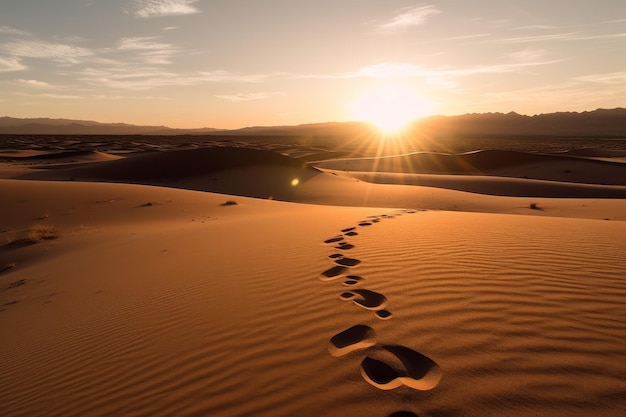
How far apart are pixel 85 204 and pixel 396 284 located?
46.7 ft

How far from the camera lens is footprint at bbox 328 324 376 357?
328 centimetres

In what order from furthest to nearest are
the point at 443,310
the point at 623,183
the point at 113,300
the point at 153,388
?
the point at 623,183, the point at 113,300, the point at 443,310, the point at 153,388

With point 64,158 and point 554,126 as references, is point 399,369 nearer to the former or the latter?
point 64,158

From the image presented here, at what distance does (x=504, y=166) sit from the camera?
37.2 m

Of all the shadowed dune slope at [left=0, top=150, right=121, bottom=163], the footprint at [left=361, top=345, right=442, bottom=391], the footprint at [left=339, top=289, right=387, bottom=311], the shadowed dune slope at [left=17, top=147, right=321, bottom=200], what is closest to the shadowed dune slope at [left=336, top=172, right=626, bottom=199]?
the shadowed dune slope at [left=17, top=147, right=321, bottom=200]

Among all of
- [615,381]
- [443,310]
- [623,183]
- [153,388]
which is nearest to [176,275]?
[153,388]

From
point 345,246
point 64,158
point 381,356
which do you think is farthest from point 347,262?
point 64,158

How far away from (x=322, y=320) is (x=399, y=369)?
3.53 ft

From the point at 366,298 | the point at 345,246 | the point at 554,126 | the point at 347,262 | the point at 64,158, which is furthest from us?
the point at 554,126

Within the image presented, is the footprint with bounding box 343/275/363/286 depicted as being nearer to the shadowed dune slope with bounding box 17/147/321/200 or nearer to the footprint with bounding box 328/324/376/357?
the footprint with bounding box 328/324/376/357

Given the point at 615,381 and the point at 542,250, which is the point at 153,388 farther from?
the point at 542,250

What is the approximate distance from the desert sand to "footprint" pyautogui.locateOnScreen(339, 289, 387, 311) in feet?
0.09

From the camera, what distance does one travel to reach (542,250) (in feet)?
19.2

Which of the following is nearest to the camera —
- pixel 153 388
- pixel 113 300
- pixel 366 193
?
pixel 153 388
